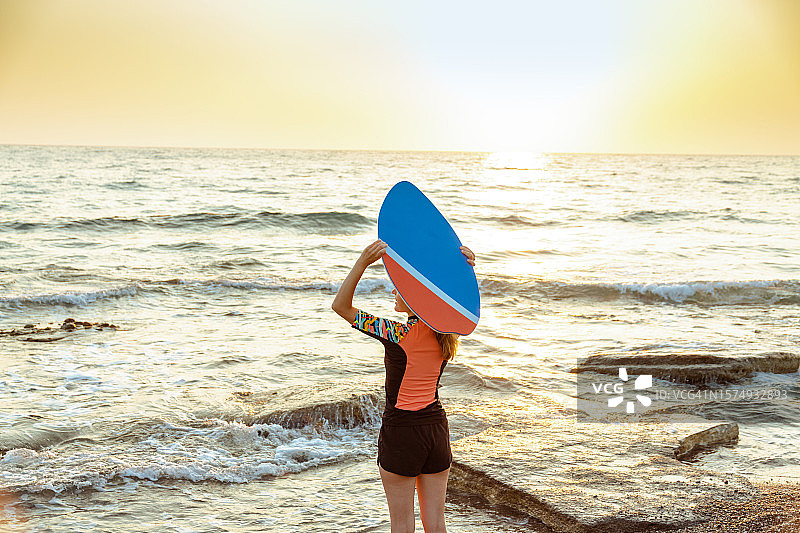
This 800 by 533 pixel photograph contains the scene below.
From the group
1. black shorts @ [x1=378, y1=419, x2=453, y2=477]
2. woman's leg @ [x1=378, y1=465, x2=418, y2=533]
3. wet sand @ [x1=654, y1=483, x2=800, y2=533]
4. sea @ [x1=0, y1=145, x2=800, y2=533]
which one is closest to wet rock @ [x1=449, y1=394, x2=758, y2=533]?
wet sand @ [x1=654, y1=483, x2=800, y2=533]

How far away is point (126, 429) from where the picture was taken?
624 cm

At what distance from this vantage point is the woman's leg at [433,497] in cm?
313

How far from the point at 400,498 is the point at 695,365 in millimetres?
6134

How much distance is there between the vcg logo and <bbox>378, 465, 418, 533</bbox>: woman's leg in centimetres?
426

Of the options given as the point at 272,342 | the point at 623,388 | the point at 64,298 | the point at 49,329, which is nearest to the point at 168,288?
the point at 64,298

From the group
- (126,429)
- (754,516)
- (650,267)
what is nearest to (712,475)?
(754,516)

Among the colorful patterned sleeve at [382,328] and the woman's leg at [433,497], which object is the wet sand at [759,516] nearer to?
the woman's leg at [433,497]

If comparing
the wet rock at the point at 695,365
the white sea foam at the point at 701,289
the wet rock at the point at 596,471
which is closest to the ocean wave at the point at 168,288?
the white sea foam at the point at 701,289

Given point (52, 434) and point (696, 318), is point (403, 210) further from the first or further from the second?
point (696, 318)

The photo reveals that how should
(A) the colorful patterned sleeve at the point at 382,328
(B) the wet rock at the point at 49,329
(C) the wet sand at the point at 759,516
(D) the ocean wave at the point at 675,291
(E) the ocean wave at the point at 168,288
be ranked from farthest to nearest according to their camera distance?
(D) the ocean wave at the point at 675,291 < (E) the ocean wave at the point at 168,288 < (B) the wet rock at the point at 49,329 < (C) the wet sand at the point at 759,516 < (A) the colorful patterned sleeve at the point at 382,328

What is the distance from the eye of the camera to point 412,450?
3010mm

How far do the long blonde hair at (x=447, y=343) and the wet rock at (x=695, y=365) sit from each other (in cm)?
564

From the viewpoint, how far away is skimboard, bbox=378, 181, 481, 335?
3025mm

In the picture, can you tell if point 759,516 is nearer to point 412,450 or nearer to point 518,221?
point 412,450
